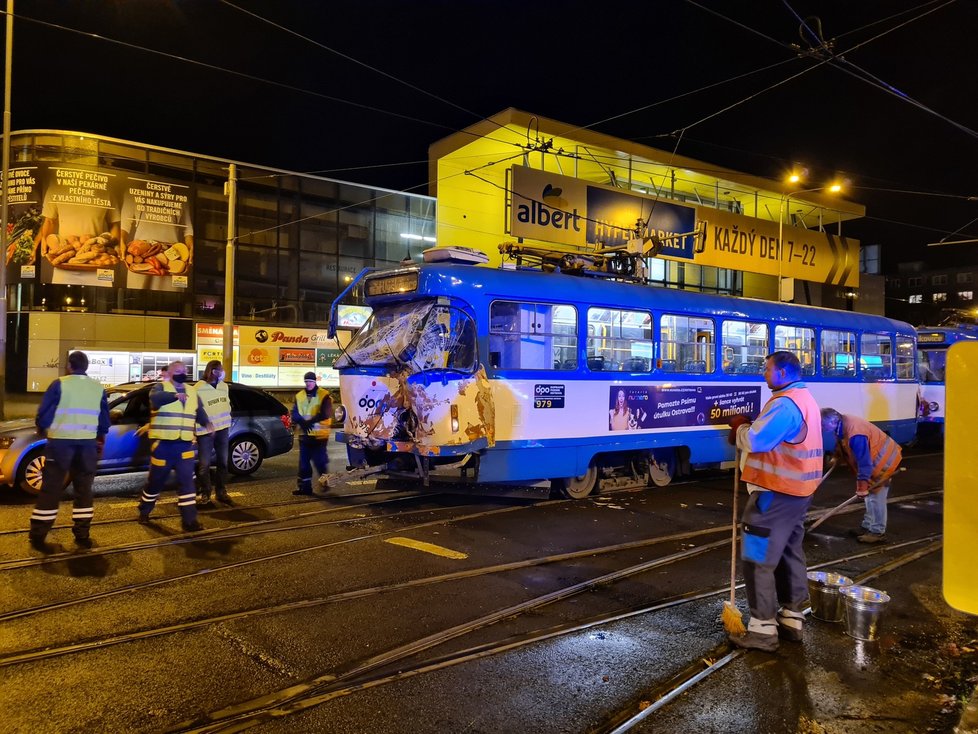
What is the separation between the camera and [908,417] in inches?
611

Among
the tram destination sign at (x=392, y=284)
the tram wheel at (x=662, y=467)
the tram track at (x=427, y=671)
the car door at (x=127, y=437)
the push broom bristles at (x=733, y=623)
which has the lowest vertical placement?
the tram track at (x=427, y=671)

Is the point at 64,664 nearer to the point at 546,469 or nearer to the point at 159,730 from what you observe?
the point at 159,730

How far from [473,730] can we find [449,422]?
4.90 meters

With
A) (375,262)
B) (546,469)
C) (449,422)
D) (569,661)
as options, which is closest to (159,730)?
(569,661)

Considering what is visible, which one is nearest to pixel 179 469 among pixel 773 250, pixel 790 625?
pixel 790 625

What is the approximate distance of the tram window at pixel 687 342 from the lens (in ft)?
34.4

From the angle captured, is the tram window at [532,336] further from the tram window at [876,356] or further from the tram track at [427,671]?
the tram window at [876,356]

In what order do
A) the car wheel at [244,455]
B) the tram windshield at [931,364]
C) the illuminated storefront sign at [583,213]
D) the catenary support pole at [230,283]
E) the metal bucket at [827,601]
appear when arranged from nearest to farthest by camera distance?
the metal bucket at [827,601], the car wheel at [244,455], the catenary support pole at [230,283], the illuminated storefront sign at [583,213], the tram windshield at [931,364]

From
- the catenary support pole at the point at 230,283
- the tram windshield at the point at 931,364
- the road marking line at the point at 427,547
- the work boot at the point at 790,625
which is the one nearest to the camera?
the work boot at the point at 790,625

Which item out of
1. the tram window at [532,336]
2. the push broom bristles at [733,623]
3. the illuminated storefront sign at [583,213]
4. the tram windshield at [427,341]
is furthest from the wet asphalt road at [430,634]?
the illuminated storefront sign at [583,213]

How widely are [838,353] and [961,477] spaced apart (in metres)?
12.1

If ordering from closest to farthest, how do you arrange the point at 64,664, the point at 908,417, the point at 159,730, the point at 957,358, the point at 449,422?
the point at 957,358 < the point at 159,730 < the point at 64,664 < the point at 449,422 < the point at 908,417

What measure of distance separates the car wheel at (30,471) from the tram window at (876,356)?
1512 cm

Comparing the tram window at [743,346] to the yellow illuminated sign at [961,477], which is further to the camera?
the tram window at [743,346]
